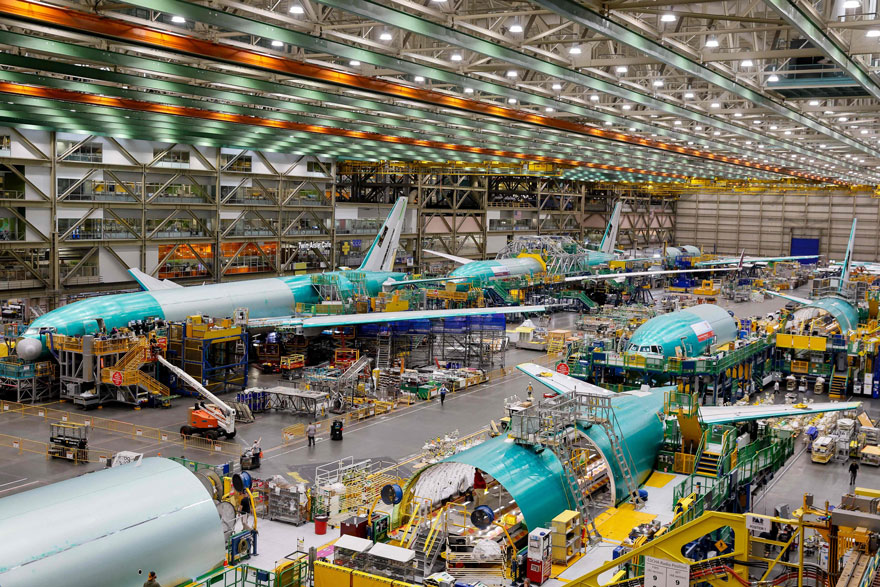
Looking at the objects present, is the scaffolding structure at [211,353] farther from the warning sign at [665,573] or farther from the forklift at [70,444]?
the warning sign at [665,573]

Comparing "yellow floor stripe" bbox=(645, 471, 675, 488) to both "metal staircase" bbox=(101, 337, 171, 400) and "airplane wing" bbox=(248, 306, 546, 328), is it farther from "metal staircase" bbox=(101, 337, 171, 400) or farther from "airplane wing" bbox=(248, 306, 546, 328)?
"metal staircase" bbox=(101, 337, 171, 400)

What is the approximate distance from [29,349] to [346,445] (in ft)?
55.1

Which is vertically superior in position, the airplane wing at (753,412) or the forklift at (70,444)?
the airplane wing at (753,412)

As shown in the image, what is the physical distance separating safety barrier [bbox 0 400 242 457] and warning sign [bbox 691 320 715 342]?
23.2m

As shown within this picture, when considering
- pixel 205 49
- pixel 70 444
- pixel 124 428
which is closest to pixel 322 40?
pixel 205 49

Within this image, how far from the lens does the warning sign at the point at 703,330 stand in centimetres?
4153

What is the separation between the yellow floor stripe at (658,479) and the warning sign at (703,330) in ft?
46.3

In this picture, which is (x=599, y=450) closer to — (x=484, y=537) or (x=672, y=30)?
(x=484, y=537)

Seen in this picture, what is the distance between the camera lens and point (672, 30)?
25.6 metres

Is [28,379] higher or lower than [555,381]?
lower

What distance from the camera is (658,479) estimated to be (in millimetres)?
28281

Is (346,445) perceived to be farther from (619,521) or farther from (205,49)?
(205,49)

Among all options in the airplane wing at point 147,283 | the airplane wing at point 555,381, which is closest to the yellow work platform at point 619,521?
the airplane wing at point 555,381

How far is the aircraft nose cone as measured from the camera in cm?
3847
